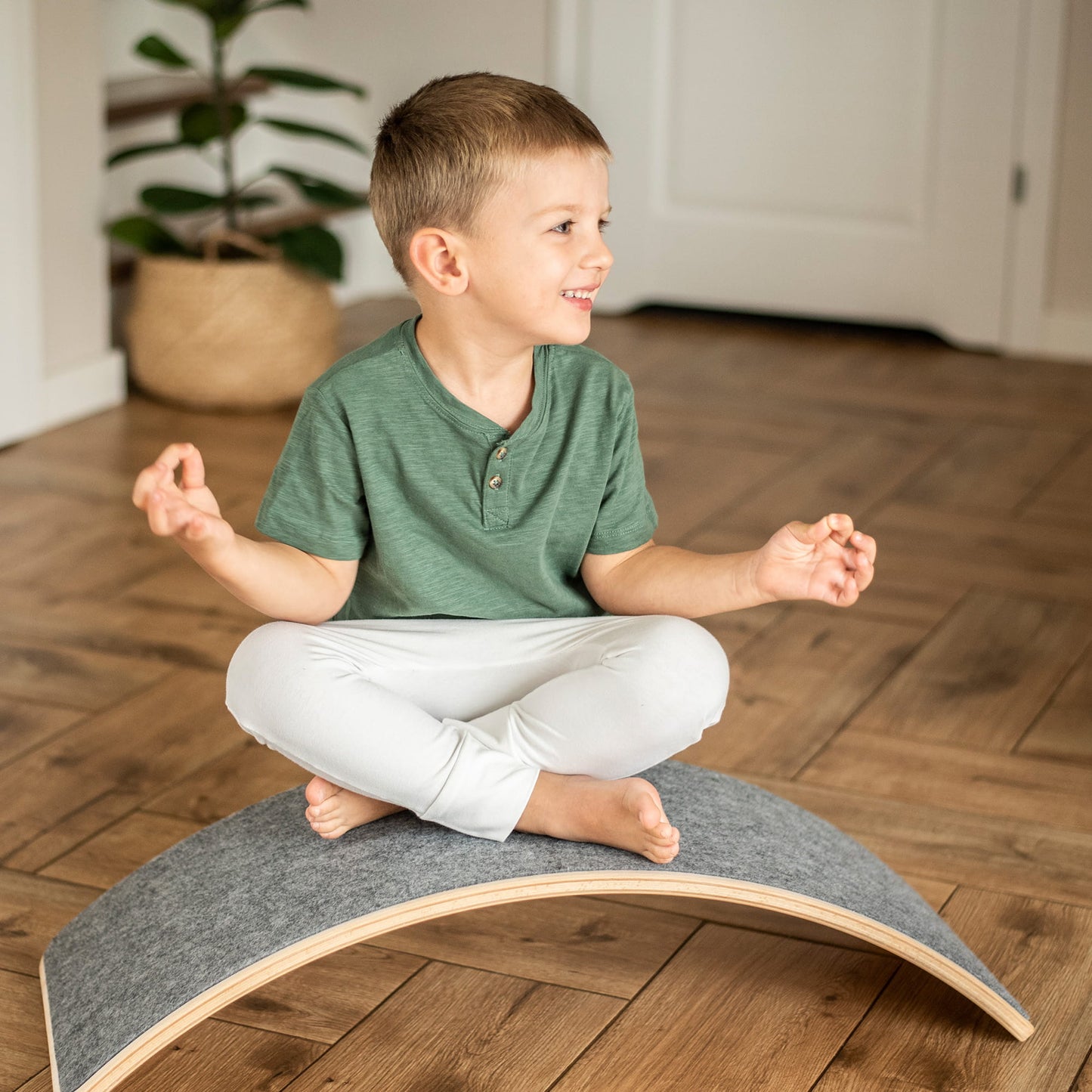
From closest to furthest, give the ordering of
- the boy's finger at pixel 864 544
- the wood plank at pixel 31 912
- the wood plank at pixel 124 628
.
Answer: the boy's finger at pixel 864 544, the wood plank at pixel 31 912, the wood plank at pixel 124 628

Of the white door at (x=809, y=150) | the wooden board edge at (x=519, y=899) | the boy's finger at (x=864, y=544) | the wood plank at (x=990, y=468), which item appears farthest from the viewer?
the white door at (x=809, y=150)

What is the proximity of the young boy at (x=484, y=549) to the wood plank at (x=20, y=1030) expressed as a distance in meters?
0.23

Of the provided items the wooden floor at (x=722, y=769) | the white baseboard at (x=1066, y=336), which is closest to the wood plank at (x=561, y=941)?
the wooden floor at (x=722, y=769)

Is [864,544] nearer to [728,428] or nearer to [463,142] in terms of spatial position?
[463,142]

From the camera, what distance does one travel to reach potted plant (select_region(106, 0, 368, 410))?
2516 millimetres

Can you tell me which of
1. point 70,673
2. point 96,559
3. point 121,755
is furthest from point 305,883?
point 96,559

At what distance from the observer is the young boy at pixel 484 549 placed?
3.35ft

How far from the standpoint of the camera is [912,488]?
2240 mm

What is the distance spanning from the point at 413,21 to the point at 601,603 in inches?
96.9

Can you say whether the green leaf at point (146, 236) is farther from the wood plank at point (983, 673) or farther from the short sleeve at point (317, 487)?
the short sleeve at point (317, 487)

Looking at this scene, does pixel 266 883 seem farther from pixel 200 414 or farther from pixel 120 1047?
pixel 200 414

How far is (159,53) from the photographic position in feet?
8.08

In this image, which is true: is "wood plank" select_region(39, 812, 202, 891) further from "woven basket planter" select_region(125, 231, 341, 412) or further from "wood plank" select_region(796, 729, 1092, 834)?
"woven basket planter" select_region(125, 231, 341, 412)

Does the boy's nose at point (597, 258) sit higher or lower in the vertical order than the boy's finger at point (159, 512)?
higher
